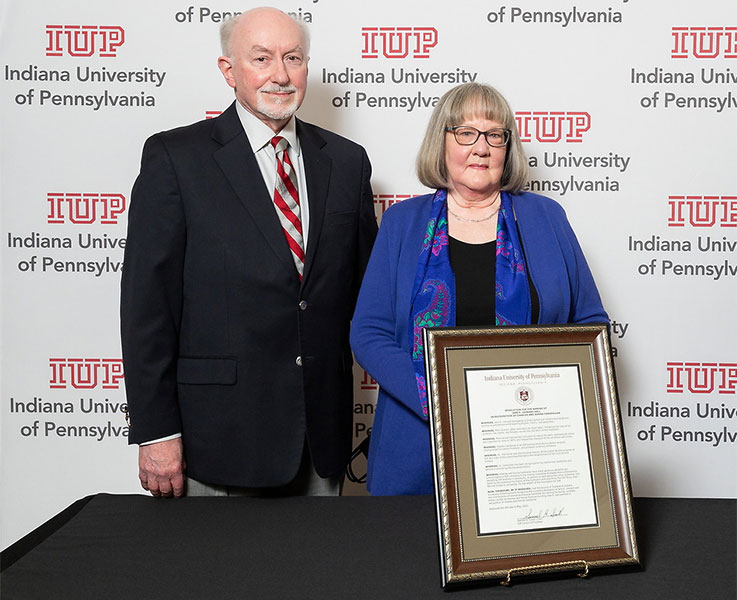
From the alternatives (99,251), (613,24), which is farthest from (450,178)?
(99,251)

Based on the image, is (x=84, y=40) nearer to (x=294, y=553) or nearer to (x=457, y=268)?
(x=457, y=268)

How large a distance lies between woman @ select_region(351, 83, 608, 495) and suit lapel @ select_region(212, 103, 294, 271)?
0.25 meters

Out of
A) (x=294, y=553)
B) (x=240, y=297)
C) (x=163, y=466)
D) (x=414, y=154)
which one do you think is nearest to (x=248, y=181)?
(x=240, y=297)

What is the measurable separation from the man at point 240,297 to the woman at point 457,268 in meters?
0.21

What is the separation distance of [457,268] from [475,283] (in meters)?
0.06

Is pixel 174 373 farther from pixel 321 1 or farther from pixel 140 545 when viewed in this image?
pixel 321 1

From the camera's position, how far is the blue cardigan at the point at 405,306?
5.67ft

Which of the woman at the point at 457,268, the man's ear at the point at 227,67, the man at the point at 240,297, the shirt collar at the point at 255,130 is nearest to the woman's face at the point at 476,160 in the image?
the woman at the point at 457,268

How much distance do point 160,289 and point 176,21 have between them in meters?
1.22

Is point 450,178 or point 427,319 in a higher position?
point 450,178

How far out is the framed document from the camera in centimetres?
111

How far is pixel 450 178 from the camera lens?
6.10 feet

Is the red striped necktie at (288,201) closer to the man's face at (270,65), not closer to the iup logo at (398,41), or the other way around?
the man's face at (270,65)

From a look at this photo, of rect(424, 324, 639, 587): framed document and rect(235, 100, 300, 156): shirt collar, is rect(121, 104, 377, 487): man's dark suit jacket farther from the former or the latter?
rect(424, 324, 639, 587): framed document
